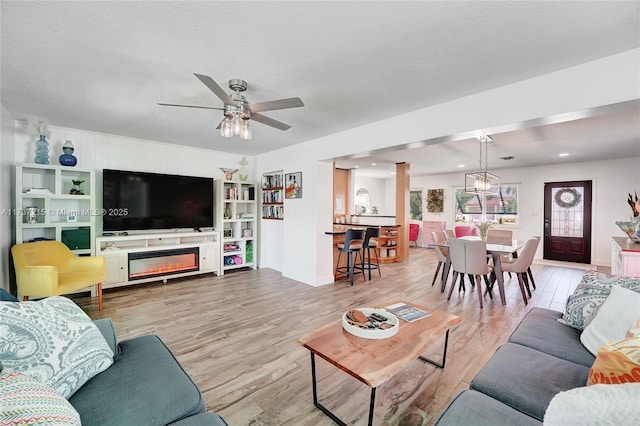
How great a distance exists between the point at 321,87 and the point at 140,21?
1.44 metres

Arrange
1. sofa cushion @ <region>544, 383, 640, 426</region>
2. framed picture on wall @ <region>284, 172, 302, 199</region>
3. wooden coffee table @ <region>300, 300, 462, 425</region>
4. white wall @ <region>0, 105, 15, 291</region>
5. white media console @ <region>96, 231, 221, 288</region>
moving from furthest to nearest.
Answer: framed picture on wall @ <region>284, 172, 302, 199</region>, white media console @ <region>96, 231, 221, 288</region>, white wall @ <region>0, 105, 15, 291</region>, wooden coffee table @ <region>300, 300, 462, 425</region>, sofa cushion @ <region>544, 383, 640, 426</region>

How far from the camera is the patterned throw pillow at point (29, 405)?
2.40 ft

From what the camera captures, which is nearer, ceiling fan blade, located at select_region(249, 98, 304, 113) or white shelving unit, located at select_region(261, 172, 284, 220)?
ceiling fan blade, located at select_region(249, 98, 304, 113)

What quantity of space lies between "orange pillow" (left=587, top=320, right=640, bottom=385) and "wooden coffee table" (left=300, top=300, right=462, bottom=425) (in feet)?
2.51

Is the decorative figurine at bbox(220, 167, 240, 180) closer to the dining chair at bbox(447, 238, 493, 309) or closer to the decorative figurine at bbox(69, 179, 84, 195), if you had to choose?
the decorative figurine at bbox(69, 179, 84, 195)

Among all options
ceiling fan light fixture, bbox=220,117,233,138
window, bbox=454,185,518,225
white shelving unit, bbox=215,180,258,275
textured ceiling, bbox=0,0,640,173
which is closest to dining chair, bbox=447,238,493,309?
textured ceiling, bbox=0,0,640,173

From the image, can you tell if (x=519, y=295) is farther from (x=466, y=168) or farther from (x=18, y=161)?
(x=18, y=161)

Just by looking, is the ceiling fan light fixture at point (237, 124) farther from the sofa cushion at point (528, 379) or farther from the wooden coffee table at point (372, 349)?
the sofa cushion at point (528, 379)

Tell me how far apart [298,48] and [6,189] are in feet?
13.5

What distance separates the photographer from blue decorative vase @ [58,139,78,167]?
12.6 ft

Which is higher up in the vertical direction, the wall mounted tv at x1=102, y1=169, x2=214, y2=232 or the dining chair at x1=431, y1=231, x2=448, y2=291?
the wall mounted tv at x1=102, y1=169, x2=214, y2=232

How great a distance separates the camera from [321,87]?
2613 millimetres

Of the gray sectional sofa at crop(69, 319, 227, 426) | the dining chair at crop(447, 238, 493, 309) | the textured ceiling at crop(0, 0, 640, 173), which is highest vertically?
the textured ceiling at crop(0, 0, 640, 173)

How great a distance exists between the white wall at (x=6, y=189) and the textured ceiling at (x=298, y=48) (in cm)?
67
